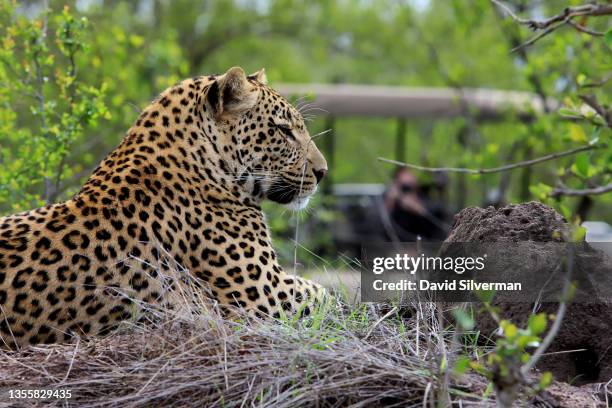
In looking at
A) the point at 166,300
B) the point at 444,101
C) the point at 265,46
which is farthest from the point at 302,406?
the point at 265,46

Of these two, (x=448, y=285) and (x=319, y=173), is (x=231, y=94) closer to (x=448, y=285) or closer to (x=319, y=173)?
(x=319, y=173)

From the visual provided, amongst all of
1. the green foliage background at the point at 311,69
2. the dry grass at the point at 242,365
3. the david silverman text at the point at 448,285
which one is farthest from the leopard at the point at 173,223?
the green foliage background at the point at 311,69

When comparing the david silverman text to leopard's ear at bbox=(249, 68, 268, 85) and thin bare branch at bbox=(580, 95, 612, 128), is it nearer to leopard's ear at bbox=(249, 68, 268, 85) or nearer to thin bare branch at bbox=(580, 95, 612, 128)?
thin bare branch at bbox=(580, 95, 612, 128)

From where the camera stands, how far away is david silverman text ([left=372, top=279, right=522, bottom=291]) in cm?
513

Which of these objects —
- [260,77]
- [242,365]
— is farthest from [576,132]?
[242,365]

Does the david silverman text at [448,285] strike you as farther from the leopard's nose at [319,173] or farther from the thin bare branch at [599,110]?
the leopard's nose at [319,173]

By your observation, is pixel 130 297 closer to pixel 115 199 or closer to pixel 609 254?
pixel 115 199

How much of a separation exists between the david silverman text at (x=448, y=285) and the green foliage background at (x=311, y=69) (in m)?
0.87

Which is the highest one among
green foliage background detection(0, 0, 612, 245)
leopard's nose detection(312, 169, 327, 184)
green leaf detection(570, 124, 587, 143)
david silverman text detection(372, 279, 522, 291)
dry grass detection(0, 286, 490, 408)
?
green foliage background detection(0, 0, 612, 245)

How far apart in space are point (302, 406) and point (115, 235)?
1709 millimetres

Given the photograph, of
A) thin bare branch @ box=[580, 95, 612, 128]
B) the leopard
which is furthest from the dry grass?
thin bare branch @ box=[580, 95, 612, 128]

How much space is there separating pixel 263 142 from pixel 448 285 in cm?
174

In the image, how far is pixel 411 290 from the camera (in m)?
5.40

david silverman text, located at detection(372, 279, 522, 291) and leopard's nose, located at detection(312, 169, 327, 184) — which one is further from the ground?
leopard's nose, located at detection(312, 169, 327, 184)
